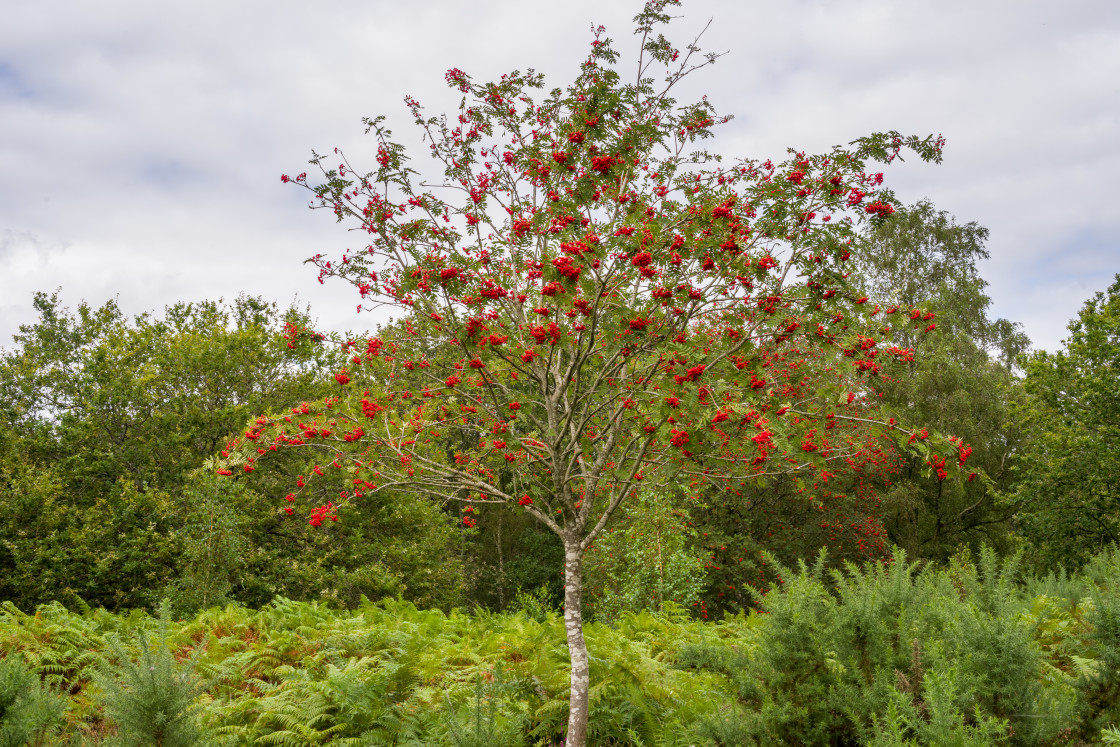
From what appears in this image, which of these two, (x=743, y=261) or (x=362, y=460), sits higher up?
(x=743, y=261)

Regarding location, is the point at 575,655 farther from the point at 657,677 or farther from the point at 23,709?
the point at 23,709

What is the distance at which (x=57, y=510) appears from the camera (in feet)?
44.3

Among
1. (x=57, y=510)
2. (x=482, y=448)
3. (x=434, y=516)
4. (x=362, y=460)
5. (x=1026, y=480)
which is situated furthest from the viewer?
(x=434, y=516)

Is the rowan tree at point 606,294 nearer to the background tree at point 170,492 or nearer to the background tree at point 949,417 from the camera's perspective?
the background tree at point 170,492

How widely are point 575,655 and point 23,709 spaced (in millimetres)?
3777

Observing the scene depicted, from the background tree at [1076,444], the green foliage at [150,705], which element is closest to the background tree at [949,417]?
the background tree at [1076,444]

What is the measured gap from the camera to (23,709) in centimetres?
446

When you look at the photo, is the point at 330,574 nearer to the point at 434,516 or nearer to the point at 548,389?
the point at 434,516

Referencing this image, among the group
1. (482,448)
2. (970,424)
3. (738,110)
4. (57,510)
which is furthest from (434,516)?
(970,424)

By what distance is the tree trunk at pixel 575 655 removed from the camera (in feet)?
15.6

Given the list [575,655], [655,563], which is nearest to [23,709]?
[575,655]

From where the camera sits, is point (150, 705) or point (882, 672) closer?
point (150, 705)

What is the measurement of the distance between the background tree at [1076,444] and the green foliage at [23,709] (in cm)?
1737

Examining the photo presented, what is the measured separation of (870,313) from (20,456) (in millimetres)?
17129
